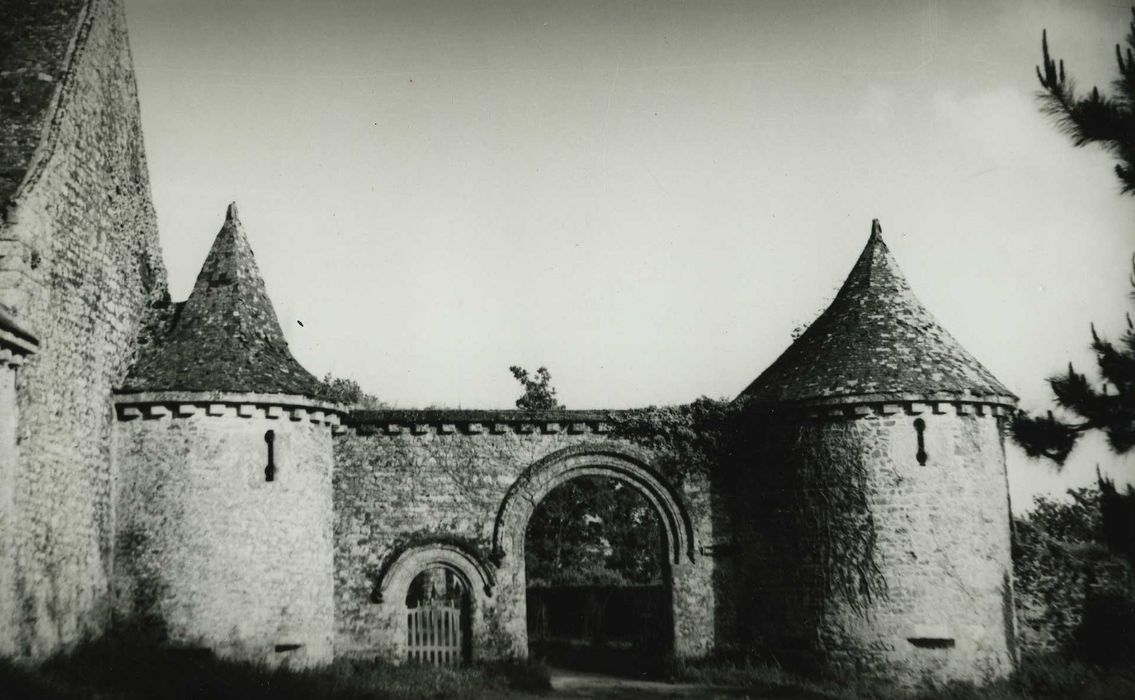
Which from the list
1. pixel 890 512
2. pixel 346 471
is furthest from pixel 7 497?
pixel 890 512

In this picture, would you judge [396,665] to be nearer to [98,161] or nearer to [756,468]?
[756,468]

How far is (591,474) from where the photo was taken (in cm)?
1938

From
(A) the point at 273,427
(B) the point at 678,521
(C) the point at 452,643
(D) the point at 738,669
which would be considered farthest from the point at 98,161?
(D) the point at 738,669

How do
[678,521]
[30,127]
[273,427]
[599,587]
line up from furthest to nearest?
[599,587], [678,521], [273,427], [30,127]

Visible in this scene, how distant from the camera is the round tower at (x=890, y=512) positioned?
16.8 meters

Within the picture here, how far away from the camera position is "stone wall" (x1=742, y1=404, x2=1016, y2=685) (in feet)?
54.9

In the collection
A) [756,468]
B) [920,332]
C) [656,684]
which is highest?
[920,332]

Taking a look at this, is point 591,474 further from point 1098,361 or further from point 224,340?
point 1098,361

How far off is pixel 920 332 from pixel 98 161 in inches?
533

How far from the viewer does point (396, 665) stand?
1806 cm

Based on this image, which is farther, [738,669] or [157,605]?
[738,669]

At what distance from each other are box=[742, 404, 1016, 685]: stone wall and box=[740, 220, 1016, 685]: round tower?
0.8 inches

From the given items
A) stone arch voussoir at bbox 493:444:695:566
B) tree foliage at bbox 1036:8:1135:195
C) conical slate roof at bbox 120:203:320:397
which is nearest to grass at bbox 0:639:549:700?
stone arch voussoir at bbox 493:444:695:566

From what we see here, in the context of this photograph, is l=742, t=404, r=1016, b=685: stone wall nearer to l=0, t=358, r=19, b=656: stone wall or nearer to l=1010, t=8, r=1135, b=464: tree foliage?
l=1010, t=8, r=1135, b=464: tree foliage
